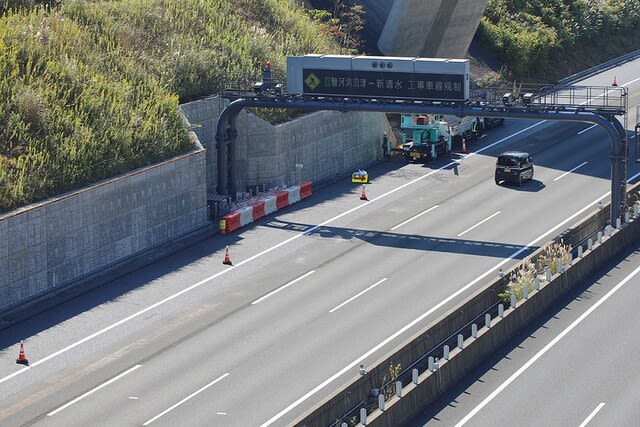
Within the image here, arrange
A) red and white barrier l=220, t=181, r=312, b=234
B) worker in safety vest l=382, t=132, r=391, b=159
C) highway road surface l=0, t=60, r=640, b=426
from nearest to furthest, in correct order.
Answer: highway road surface l=0, t=60, r=640, b=426
red and white barrier l=220, t=181, r=312, b=234
worker in safety vest l=382, t=132, r=391, b=159

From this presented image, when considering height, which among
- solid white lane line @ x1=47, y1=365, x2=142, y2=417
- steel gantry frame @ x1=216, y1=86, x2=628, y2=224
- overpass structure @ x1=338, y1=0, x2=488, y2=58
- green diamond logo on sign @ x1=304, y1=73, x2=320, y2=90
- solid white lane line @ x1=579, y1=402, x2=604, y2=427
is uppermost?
overpass structure @ x1=338, y1=0, x2=488, y2=58

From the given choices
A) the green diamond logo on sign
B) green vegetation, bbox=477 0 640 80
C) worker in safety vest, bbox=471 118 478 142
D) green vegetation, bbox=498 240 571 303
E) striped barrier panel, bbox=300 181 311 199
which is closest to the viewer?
green vegetation, bbox=498 240 571 303

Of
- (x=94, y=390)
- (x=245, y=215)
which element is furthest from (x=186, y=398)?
(x=245, y=215)

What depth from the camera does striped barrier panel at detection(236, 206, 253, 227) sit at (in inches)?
2496

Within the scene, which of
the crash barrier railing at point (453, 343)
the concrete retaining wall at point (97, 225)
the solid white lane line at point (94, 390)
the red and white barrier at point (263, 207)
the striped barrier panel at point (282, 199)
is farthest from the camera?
the striped barrier panel at point (282, 199)

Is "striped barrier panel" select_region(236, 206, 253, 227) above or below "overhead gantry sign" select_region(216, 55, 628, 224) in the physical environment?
below

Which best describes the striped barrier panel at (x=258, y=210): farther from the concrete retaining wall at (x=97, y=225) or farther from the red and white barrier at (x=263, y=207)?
the concrete retaining wall at (x=97, y=225)

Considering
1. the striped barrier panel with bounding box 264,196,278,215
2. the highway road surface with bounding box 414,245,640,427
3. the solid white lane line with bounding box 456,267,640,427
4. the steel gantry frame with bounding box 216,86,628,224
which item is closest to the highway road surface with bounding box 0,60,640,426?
the striped barrier panel with bounding box 264,196,278,215

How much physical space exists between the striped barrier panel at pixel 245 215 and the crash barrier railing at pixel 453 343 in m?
14.5

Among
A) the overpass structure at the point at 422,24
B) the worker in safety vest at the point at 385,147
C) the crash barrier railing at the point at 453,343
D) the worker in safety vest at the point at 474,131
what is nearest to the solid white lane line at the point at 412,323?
the crash barrier railing at the point at 453,343

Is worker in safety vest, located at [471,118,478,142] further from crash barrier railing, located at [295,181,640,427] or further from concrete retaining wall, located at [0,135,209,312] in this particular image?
crash barrier railing, located at [295,181,640,427]

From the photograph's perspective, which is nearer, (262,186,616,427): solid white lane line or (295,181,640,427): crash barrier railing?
(295,181,640,427): crash barrier railing

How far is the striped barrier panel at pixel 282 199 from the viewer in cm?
6650

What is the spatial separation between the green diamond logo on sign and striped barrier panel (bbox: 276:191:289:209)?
5268mm
